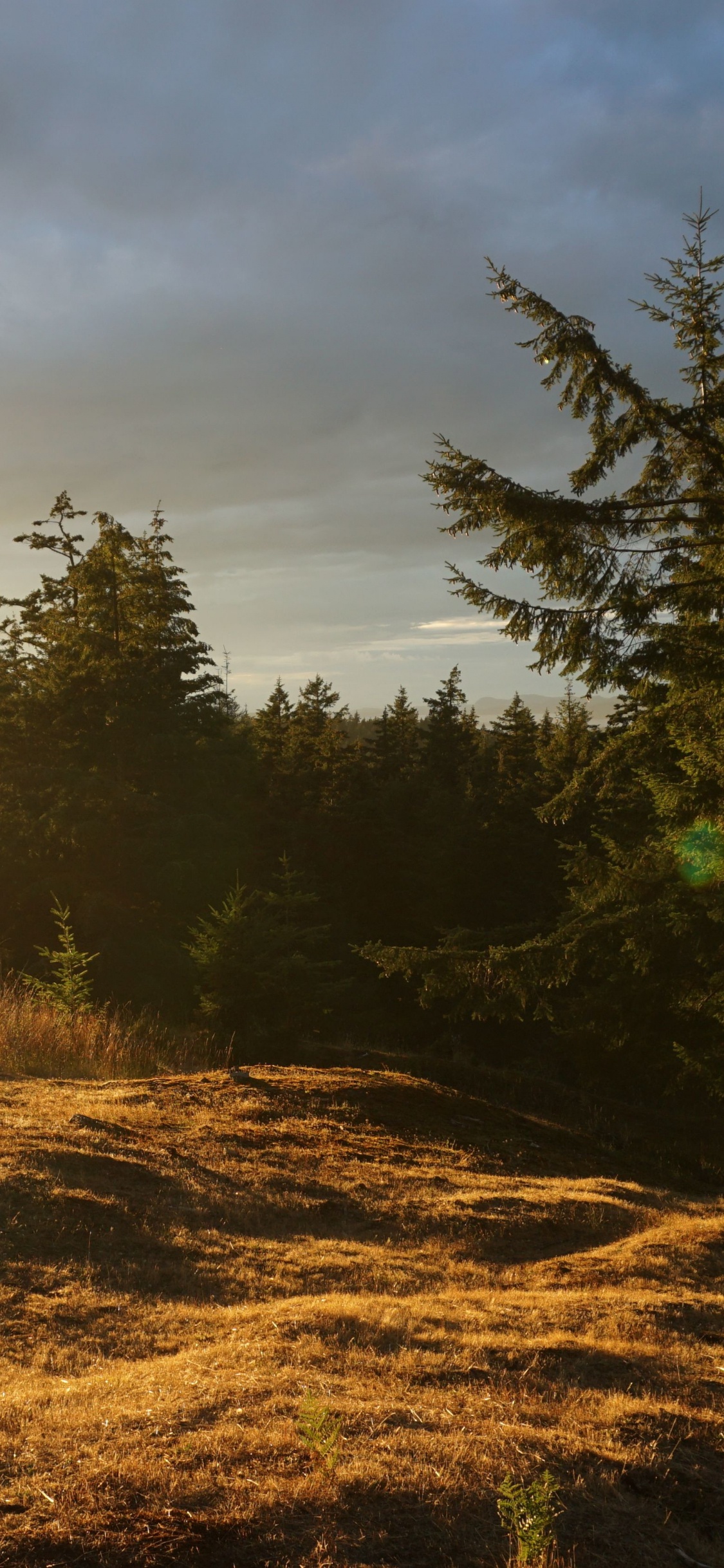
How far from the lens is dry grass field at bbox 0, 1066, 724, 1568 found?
9.29 ft

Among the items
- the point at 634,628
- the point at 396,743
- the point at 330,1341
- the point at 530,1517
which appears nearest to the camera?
the point at 530,1517

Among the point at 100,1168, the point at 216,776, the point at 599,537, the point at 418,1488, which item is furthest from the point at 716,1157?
the point at 216,776

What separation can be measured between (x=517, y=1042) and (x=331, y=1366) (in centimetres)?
2522

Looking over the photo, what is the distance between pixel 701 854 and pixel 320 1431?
993 cm

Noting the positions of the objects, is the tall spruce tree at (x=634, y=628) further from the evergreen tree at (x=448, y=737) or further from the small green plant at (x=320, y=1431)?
the evergreen tree at (x=448, y=737)

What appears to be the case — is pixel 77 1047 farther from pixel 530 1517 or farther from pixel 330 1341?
pixel 530 1517

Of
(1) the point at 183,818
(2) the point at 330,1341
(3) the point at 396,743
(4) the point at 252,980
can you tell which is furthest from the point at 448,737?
(2) the point at 330,1341

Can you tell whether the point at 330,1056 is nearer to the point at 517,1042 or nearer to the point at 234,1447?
the point at 234,1447

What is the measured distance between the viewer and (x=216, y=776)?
1093 inches

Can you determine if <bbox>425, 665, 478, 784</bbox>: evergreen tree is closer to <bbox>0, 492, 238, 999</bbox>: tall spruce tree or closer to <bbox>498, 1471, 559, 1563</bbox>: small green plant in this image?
<bbox>0, 492, 238, 999</bbox>: tall spruce tree

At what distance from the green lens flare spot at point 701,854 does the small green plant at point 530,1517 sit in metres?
9.03

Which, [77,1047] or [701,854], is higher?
[701,854]

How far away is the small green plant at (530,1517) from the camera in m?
2.58

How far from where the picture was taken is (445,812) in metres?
30.5
